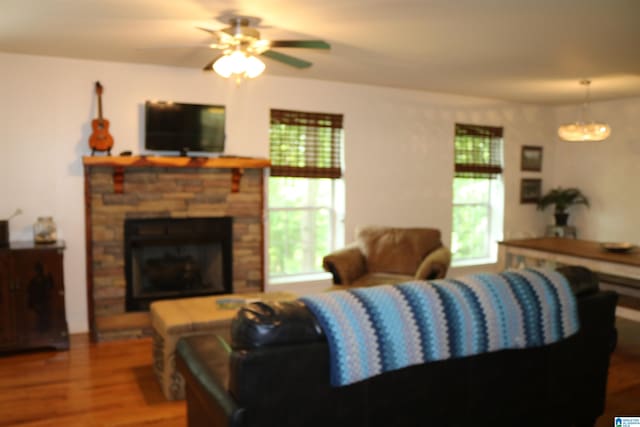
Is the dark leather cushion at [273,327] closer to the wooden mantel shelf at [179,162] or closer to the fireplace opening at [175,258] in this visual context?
the wooden mantel shelf at [179,162]

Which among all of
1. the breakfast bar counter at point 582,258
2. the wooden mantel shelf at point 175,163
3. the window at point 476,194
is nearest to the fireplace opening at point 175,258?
the wooden mantel shelf at point 175,163

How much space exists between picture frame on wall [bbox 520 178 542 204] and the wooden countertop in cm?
182

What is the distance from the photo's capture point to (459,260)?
672cm

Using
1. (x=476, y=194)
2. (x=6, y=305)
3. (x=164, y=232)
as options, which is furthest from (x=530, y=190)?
(x=6, y=305)

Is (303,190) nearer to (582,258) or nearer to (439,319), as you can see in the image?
(582,258)

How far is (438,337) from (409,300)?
0.62 feet

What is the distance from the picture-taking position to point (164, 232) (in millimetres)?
4863

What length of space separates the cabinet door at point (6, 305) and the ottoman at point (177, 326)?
124cm

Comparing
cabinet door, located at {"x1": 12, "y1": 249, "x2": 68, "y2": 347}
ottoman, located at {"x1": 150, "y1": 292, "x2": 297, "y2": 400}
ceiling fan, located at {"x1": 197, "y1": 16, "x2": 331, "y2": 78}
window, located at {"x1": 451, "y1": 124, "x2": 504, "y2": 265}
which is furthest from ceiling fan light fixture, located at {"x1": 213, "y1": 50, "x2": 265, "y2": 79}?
window, located at {"x1": 451, "y1": 124, "x2": 504, "y2": 265}

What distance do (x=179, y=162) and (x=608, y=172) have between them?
17.3ft

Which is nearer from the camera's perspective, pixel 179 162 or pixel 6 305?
pixel 6 305

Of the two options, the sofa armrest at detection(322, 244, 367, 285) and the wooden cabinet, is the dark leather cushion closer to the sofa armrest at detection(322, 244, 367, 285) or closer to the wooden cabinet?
the sofa armrest at detection(322, 244, 367, 285)

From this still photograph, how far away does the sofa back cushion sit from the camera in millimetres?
4695

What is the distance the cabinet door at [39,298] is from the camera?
4.06m
